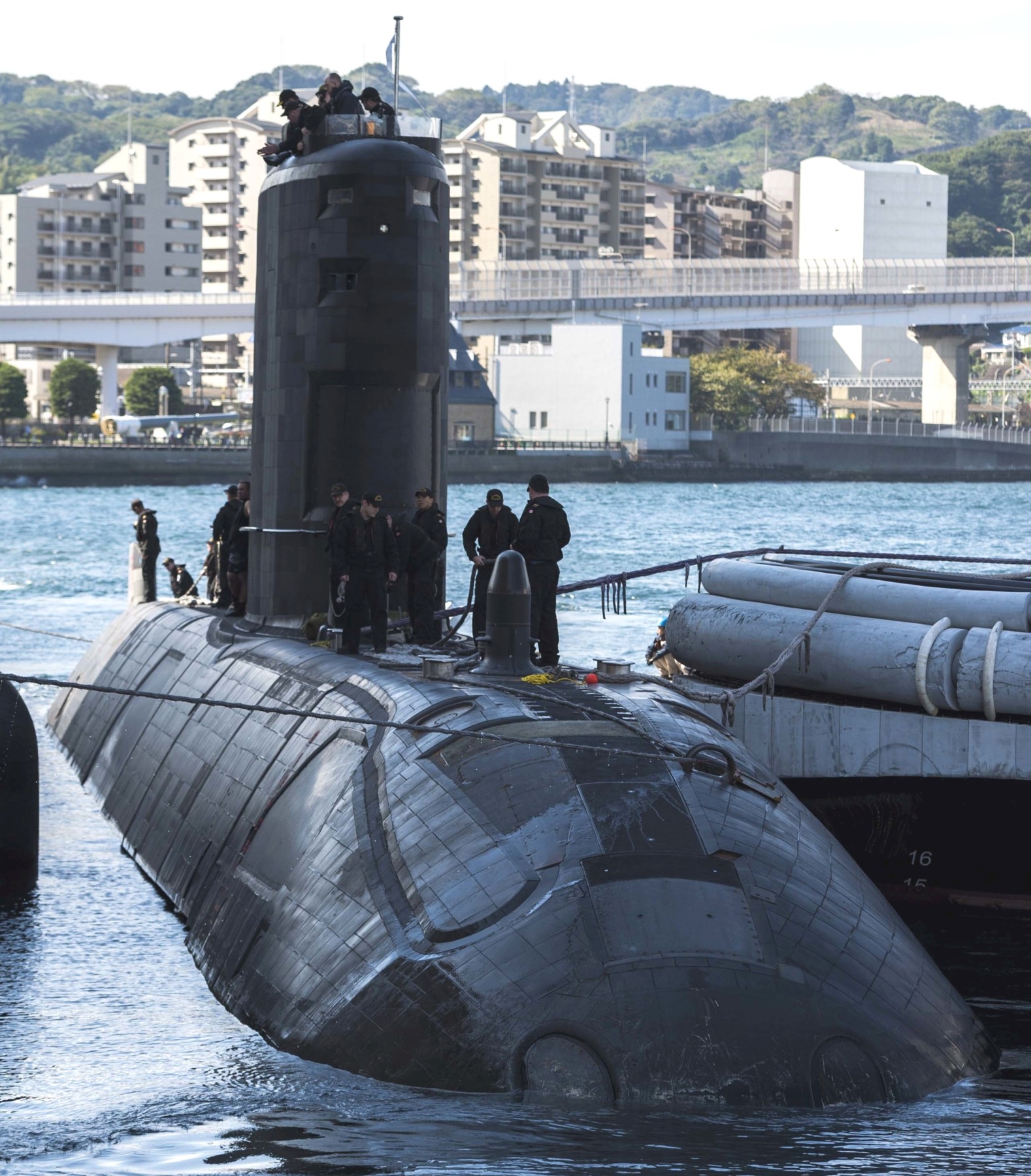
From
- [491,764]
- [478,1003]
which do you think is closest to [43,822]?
[491,764]

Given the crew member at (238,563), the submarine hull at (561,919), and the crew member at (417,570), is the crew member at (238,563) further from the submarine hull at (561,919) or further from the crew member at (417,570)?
the submarine hull at (561,919)

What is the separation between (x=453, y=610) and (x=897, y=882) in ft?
18.4

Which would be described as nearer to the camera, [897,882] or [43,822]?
[897,882]

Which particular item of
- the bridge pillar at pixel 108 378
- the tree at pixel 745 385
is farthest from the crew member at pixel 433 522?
the tree at pixel 745 385

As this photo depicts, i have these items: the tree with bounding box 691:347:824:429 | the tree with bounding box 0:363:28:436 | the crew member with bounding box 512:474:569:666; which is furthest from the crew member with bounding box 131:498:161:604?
the tree with bounding box 691:347:824:429

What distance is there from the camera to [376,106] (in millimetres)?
17031

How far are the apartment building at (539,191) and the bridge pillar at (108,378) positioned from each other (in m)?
56.6

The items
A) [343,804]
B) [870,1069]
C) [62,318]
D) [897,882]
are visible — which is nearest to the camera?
[870,1069]

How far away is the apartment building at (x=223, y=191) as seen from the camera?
182375 millimetres

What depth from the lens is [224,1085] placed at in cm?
A: 1032

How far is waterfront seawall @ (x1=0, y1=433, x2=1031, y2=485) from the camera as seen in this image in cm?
10475

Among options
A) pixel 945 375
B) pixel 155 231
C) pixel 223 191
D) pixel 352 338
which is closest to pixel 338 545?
pixel 352 338

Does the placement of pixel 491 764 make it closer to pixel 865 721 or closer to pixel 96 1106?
pixel 96 1106

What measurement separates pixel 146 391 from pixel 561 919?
12654 cm
